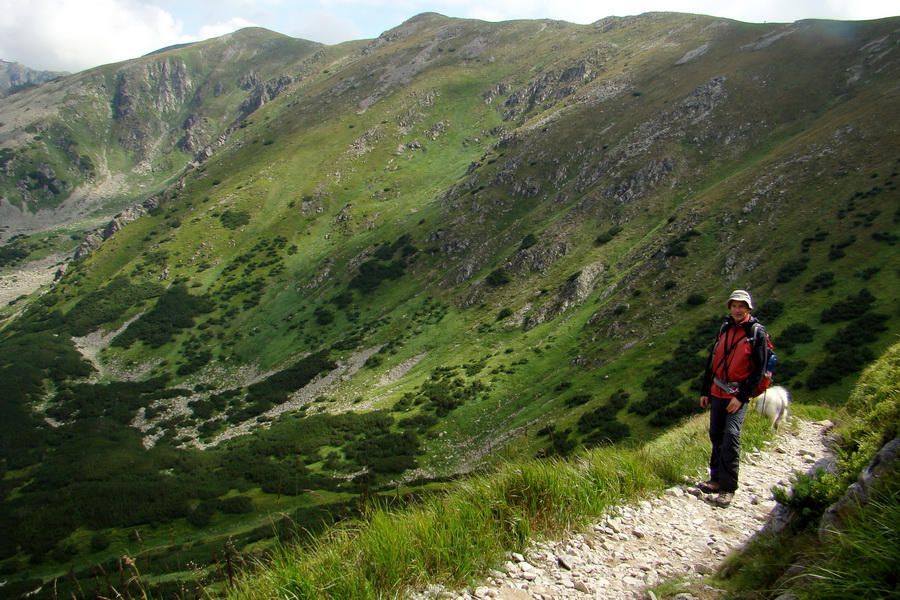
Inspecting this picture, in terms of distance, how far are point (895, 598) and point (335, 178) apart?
14818 cm

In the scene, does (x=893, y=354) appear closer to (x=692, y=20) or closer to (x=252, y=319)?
(x=252, y=319)

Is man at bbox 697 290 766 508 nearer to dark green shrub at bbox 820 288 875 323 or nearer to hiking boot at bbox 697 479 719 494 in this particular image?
hiking boot at bbox 697 479 719 494

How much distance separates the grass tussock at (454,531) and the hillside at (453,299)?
739 mm

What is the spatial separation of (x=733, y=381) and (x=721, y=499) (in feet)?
6.59

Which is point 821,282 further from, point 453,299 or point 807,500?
point 453,299

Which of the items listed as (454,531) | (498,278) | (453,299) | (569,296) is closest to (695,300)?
(569,296)

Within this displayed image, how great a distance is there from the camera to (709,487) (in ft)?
25.2

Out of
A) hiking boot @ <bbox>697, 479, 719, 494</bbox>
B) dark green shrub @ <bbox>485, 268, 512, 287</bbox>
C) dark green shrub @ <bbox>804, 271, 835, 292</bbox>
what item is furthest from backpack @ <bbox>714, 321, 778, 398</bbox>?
dark green shrub @ <bbox>485, 268, 512, 287</bbox>

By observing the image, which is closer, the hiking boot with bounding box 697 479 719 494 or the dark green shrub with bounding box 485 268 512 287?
the hiking boot with bounding box 697 479 719 494

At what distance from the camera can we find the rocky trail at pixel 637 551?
16.9 feet

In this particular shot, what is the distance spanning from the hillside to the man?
11.2 feet

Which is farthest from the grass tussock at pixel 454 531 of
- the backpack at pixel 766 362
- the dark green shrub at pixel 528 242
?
the dark green shrub at pixel 528 242

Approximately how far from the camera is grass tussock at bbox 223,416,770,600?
486 centimetres

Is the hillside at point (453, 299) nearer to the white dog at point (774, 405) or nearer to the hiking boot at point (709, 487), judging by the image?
Answer: the hiking boot at point (709, 487)
